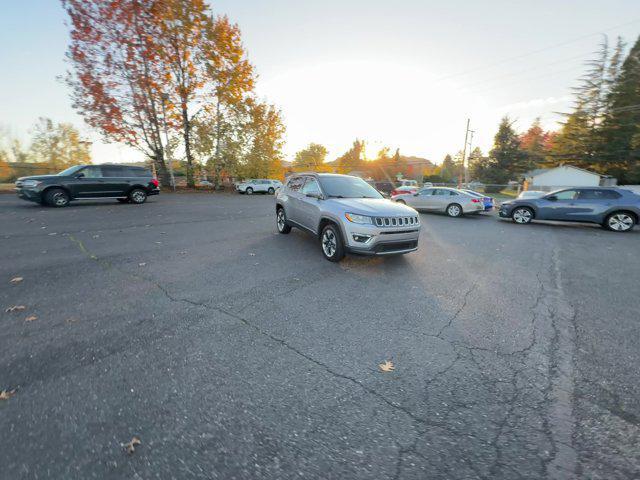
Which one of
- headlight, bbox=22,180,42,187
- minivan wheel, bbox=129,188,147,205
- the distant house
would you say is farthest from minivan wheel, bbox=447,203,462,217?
the distant house

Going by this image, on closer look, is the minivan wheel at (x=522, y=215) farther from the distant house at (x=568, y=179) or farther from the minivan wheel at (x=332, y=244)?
the distant house at (x=568, y=179)

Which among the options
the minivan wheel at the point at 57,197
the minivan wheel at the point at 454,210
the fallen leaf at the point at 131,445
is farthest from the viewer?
the minivan wheel at the point at 454,210

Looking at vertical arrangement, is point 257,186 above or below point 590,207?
above

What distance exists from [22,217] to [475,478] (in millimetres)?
14090

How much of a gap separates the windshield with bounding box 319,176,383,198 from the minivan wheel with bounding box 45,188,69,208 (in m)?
12.6

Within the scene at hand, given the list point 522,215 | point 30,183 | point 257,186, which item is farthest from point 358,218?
point 257,186

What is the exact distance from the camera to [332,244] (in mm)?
5777

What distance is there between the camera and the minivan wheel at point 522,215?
38.7 ft

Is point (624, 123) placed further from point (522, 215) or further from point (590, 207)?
point (522, 215)

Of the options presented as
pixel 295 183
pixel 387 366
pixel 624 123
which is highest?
pixel 624 123

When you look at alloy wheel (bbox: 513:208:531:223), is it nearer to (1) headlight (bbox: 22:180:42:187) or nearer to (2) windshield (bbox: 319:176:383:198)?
(2) windshield (bbox: 319:176:383:198)

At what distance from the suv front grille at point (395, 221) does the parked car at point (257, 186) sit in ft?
80.9

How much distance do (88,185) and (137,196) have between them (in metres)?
2.11

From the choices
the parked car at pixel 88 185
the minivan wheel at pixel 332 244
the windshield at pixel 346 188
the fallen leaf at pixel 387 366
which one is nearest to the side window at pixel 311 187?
the windshield at pixel 346 188
